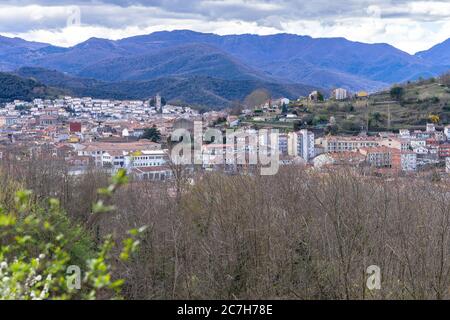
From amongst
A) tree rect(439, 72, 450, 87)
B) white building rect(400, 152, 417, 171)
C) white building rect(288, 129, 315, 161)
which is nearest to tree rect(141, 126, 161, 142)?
white building rect(288, 129, 315, 161)

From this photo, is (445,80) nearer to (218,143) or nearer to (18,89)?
(218,143)

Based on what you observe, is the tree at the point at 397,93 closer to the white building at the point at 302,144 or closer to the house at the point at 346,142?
the house at the point at 346,142

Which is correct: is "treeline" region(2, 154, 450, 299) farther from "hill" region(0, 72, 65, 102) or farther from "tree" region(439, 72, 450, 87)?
"hill" region(0, 72, 65, 102)

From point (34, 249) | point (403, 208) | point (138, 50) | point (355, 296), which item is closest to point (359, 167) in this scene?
point (403, 208)

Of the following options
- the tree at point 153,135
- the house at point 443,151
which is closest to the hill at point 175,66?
the tree at point 153,135

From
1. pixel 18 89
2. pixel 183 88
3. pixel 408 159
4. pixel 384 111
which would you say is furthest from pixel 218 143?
pixel 183 88

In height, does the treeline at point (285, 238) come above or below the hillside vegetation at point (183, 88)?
below
